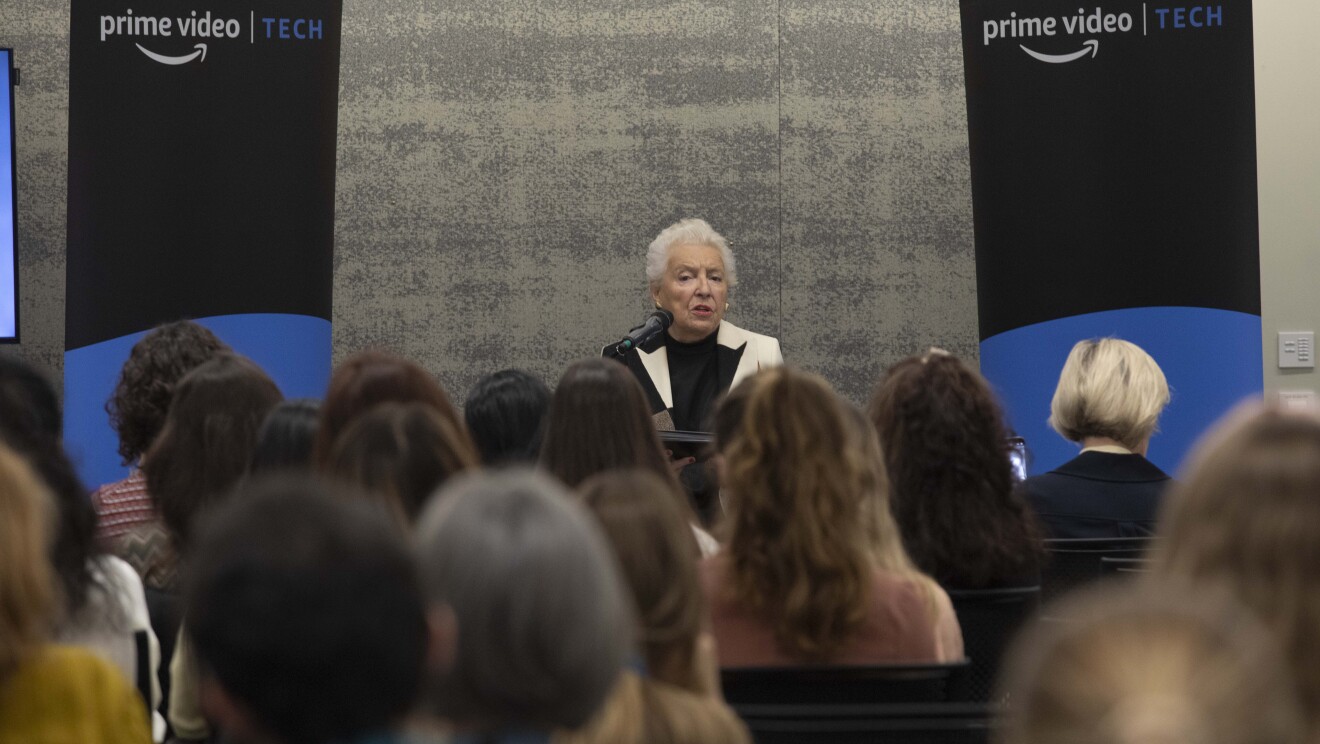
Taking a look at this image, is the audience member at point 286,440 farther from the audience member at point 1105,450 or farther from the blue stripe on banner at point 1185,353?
the blue stripe on banner at point 1185,353

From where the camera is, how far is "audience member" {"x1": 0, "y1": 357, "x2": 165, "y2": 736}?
2100mm

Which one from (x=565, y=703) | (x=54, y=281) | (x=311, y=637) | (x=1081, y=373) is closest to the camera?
(x=311, y=637)

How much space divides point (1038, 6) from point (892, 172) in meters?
1.78

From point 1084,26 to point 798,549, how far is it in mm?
3137

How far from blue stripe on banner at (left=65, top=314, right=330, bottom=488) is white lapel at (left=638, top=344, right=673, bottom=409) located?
114cm

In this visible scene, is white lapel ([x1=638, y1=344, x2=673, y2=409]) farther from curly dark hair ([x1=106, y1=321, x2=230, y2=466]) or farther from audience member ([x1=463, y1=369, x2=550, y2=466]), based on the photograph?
curly dark hair ([x1=106, y1=321, x2=230, y2=466])

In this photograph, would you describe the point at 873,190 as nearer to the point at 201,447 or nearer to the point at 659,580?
the point at 201,447

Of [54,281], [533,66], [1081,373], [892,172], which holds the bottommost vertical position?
[1081,373]

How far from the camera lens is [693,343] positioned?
4.86 meters

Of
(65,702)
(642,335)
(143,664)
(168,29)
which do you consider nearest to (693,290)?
(642,335)

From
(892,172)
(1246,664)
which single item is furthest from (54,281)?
(1246,664)

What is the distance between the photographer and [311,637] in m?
1.13

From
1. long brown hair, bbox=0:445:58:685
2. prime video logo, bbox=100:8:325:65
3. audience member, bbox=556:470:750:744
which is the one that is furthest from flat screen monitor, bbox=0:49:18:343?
audience member, bbox=556:470:750:744

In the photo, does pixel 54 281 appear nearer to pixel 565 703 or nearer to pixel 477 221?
pixel 477 221
